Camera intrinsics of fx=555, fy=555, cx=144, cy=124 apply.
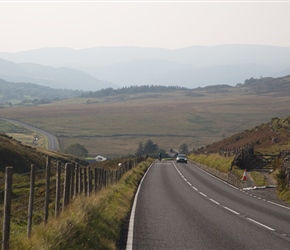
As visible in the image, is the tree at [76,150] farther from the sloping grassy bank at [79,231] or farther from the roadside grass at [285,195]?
the sloping grassy bank at [79,231]

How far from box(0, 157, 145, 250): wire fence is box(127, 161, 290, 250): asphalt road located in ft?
6.45

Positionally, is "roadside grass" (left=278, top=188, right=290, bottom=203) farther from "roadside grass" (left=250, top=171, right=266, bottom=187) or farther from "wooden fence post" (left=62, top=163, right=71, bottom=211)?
"wooden fence post" (left=62, top=163, right=71, bottom=211)

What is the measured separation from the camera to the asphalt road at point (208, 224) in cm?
1312

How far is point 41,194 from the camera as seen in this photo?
27312 mm

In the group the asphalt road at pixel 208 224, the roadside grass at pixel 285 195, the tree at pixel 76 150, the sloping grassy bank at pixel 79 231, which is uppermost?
the sloping grassy bank at pixel 79 231

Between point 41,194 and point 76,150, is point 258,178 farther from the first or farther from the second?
point 76,150

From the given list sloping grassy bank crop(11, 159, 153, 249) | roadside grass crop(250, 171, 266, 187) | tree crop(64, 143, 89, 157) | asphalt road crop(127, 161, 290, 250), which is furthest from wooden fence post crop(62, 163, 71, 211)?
tree crop(64, 143, 89, 157)

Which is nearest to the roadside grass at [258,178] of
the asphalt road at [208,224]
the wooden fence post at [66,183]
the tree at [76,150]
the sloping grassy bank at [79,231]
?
the asphalt road at [208,224]

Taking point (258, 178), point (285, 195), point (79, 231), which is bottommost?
point (258, 178)

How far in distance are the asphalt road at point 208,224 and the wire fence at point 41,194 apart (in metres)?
1.97

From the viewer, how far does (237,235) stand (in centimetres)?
1438

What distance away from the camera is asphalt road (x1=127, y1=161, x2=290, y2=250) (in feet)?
43.0

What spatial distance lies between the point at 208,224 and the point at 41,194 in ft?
41.9

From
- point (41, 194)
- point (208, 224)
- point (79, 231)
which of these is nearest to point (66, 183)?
point (79, 231)
